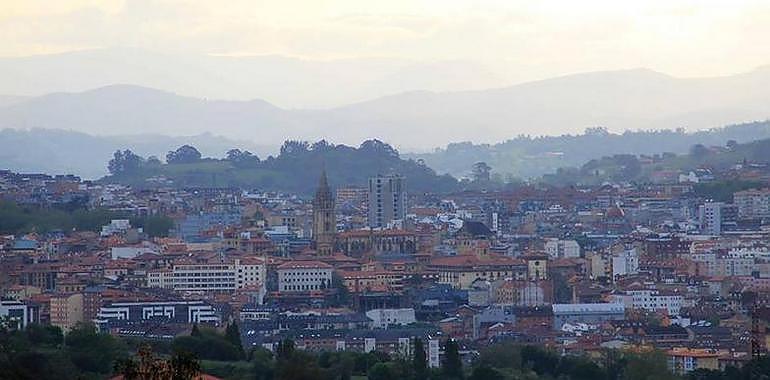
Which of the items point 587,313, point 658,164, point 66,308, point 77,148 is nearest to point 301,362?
point 66,308

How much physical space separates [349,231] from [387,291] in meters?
15.7

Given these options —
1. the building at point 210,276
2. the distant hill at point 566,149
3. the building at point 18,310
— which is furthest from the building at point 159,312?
the distant hill at point 566,149

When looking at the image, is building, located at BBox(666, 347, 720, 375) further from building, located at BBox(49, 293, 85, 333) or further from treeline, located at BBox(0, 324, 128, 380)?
building, located at BBox(49, 293, 85, 333)

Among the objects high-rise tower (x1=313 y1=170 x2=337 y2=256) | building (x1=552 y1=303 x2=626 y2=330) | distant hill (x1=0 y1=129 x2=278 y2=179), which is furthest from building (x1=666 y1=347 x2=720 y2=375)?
distant hill (x1=0 y1=129 x2=278 y2=179)

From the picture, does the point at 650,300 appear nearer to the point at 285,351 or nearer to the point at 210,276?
the point at 210,276

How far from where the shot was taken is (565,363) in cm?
3675

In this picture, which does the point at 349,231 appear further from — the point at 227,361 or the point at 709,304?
the point at 227,361

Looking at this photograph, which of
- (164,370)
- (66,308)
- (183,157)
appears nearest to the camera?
(164,370)

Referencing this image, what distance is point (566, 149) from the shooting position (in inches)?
5935

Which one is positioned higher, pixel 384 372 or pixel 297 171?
pixel 297 171

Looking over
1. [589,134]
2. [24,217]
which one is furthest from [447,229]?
[589,134]

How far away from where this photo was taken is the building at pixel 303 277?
189 ft

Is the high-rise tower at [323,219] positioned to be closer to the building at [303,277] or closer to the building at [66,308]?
the building at [303,277]

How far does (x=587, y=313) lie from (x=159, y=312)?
796cm
